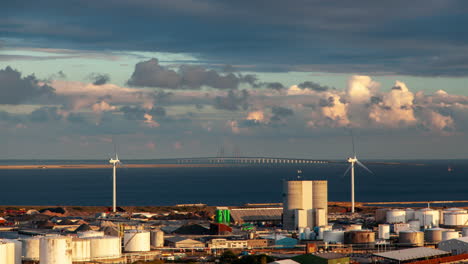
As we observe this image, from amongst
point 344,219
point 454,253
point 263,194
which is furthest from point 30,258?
point 263,194

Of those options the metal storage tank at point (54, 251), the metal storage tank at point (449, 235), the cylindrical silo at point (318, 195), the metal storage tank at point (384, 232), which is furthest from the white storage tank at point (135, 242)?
the cylindrical silo at point (318, 195)

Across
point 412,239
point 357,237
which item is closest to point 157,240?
point 357,237

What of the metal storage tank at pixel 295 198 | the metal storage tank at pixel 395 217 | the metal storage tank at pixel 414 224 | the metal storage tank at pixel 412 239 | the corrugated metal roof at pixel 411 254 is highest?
the metal storage tank at pixel 295 198

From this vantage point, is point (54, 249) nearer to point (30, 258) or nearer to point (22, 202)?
point (30, 258)

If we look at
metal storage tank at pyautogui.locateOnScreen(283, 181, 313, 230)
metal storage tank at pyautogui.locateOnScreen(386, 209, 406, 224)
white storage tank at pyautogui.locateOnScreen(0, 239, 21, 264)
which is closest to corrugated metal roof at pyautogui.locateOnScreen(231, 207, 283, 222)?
metal storage tank at pyautogui.locateOnScreen(283, 181, 313, 230)

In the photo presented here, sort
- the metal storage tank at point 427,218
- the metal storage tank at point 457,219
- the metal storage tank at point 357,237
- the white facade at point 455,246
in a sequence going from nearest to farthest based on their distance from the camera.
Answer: the white facade at point 455,246 < the metal storage tank at point 357,237 < the metal storage tank at point 457,219 < the metal storage tank at point 427,218

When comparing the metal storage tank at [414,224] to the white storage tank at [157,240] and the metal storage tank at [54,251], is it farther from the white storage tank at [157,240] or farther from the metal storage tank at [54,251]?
the metal storage tank at [54,251]
